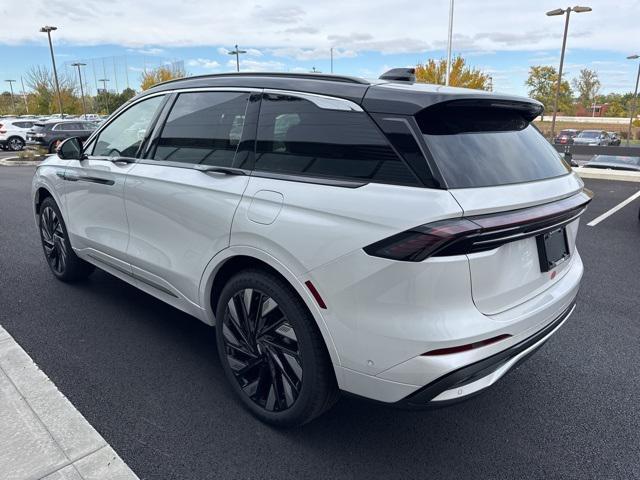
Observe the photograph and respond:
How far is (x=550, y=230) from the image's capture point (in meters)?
2.21

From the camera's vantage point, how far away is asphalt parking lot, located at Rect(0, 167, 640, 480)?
7.59ft

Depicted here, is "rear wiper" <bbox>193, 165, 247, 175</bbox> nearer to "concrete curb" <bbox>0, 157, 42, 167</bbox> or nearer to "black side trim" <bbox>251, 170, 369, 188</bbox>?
"black side trim" <bbox>251, 170, 369, 188</bbox>

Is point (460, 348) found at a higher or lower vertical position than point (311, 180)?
lower

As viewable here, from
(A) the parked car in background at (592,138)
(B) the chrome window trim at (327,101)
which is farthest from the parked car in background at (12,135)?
(A) the parked car in background at (592,138)

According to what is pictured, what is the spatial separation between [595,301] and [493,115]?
2.83 meters

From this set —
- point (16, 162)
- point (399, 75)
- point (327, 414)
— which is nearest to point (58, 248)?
point (327, 414)

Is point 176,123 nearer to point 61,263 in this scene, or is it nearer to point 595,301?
point 61,263

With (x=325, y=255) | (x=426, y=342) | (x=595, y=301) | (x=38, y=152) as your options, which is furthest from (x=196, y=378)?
(x=38, y=152)

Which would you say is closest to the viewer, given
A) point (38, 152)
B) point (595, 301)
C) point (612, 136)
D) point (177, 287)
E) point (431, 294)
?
point (431, 294)

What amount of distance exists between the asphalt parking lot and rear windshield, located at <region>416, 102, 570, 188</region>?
42.7 inches

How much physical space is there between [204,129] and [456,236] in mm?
1771

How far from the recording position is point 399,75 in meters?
2.68

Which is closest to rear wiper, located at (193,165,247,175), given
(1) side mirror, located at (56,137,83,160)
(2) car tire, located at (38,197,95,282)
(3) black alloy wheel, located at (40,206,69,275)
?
(1) side mirror, located at (56,137,83,160)

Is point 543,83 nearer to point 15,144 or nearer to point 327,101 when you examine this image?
Answer: point 15,144
